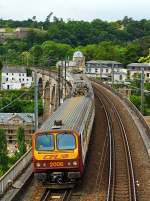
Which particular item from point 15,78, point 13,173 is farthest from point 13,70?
point 13,173

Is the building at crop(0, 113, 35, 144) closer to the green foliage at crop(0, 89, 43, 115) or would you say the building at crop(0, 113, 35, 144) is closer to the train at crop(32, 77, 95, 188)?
the green foliage at crop(0, 89, 43, 115)

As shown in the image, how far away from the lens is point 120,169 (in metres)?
21.4

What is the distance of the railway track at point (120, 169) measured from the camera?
58.1ft

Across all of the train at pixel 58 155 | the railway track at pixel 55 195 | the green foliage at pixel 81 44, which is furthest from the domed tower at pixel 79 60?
the railway track at pixel 55 195

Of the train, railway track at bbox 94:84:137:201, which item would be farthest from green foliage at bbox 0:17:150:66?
the train

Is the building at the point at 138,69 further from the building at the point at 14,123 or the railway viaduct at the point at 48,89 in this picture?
the building at the point at 14,123

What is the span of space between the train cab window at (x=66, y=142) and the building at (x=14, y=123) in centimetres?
5978

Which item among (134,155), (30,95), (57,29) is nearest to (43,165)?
(134,155)

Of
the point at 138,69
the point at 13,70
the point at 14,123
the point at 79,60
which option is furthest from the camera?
the point at 13,70

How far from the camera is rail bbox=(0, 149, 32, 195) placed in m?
17.5

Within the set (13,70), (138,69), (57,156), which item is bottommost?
(13,70)

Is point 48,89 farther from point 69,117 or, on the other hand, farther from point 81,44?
point 81,44

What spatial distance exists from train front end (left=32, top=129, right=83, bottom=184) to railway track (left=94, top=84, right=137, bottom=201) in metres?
1.45

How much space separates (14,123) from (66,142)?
61.6 m
